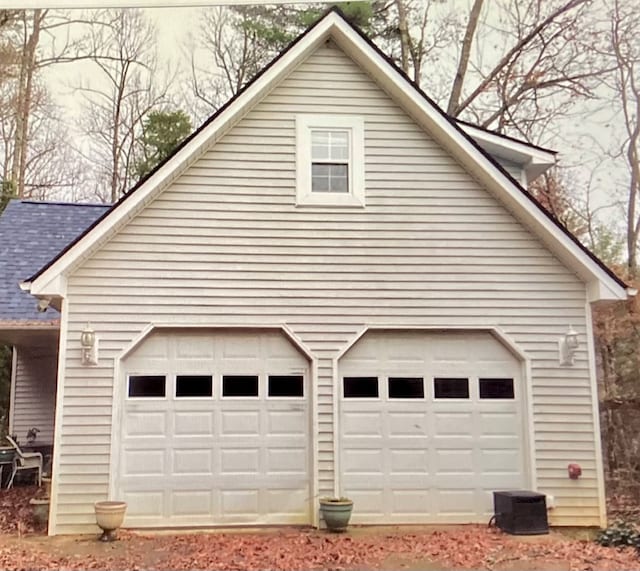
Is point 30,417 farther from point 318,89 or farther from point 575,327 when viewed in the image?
point 575,327

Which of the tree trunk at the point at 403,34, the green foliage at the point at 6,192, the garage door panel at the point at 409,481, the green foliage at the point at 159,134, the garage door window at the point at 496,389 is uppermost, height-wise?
the tree trunk at the point at 403,34

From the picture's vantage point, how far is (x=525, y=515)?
4332 mm

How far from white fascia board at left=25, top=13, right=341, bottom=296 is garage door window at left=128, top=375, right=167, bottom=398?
0.81 meters

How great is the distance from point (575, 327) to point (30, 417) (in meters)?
5.44

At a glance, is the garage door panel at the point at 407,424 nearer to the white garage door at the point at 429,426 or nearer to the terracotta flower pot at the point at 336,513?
the white garage door at the point at 429,426

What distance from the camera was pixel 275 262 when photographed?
4.70 metres

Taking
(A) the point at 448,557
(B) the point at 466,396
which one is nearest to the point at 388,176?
(B) the point at 466,396

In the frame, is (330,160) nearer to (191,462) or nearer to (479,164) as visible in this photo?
(479,164)

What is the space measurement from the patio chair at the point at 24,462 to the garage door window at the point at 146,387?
1.99 metres

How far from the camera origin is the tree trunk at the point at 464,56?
6.21 meters

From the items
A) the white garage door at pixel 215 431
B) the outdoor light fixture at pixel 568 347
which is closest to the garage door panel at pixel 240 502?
the white garage door at pixel 215 431

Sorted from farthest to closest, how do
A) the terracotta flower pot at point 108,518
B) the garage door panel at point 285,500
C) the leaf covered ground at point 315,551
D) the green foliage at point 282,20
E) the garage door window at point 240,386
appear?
the green foliage at point 282,20, the garage door window at point 240,386, the garage door panel at point 285,500, the terracotta flower pot at point 108,518, the leaf covered ground at point 315,551

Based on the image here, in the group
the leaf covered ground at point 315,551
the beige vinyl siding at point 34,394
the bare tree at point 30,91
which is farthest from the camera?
the beige vinyl siding at point 34,394

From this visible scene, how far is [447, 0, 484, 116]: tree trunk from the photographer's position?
6.21 metres
